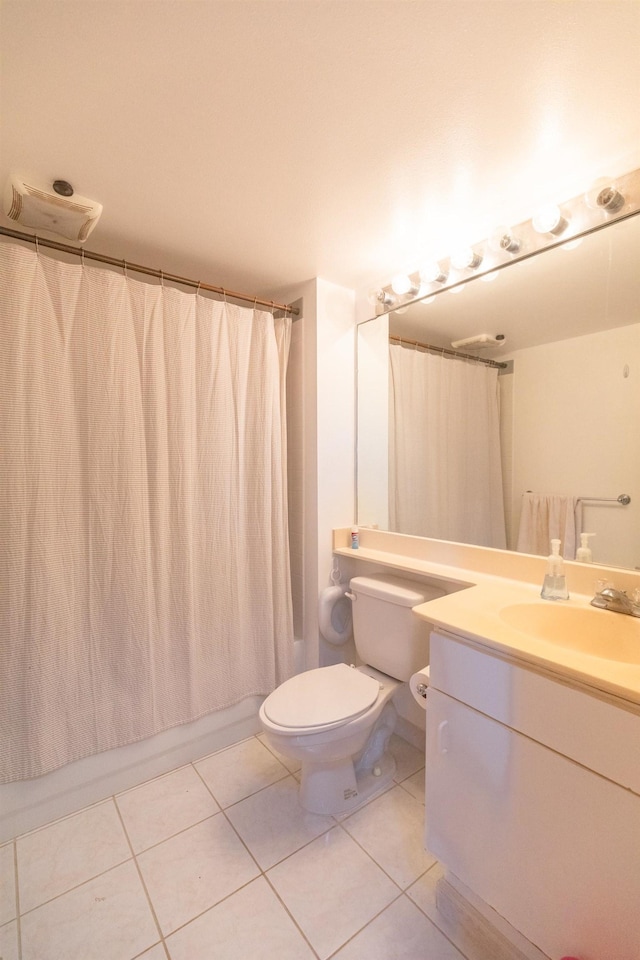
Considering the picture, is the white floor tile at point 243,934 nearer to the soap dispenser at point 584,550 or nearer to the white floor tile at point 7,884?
the white floor tile at point 7,884

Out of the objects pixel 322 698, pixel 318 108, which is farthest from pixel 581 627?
pixel 318 108

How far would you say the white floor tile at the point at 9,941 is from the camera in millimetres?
991

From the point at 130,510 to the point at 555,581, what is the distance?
60.2 inches

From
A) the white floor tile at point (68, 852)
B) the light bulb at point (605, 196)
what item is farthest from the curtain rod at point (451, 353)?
the white floor tile at point (68, 852)

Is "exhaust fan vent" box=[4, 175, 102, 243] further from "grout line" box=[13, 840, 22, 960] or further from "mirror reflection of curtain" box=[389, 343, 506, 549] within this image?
"grout line" box=[13, 840, 22, 960]

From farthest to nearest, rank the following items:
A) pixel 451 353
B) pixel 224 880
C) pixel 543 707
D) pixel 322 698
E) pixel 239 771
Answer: pixel 451 353
pixel 239 771
pixel 322 698
pixel 224 880
pixel 543 707

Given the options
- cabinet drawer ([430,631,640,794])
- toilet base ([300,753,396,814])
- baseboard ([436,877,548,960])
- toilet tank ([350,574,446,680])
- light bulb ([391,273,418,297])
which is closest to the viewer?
cabinet drawer ([430,631,640,794])

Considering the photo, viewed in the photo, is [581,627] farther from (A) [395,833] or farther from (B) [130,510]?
(B) [130,510]

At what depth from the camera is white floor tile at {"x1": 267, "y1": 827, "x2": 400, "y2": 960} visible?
3.40 feet

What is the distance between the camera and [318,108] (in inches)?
37.4

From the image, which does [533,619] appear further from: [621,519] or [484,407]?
[484,407]

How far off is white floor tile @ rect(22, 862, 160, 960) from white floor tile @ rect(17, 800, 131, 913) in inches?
1.8

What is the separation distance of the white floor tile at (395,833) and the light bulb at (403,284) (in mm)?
2107

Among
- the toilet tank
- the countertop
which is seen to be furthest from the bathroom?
the countertop
